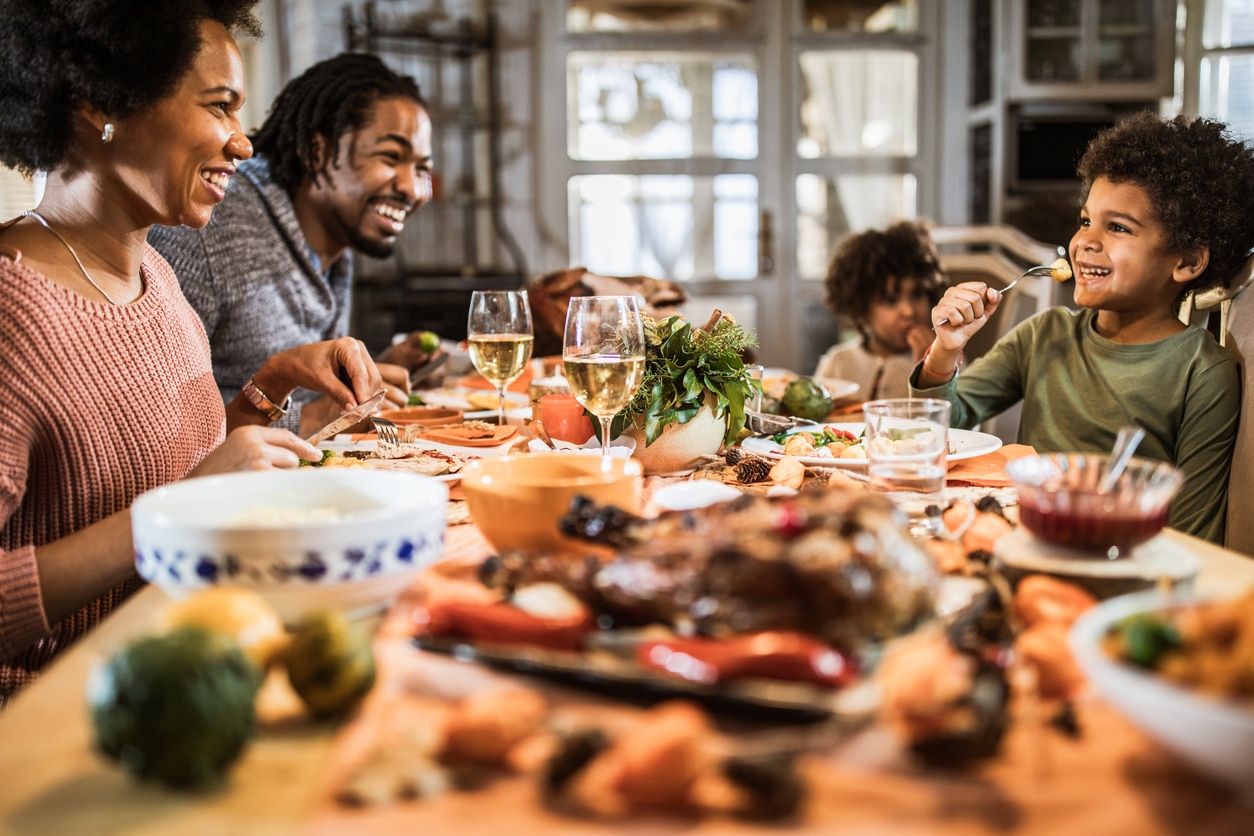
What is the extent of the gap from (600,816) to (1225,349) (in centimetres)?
181

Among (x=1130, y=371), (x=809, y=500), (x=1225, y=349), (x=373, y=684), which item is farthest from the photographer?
(x=1130, y=371)

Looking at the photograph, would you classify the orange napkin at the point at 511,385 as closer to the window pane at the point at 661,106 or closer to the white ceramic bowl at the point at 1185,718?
the white ceramic bowl at the point at 1185,718

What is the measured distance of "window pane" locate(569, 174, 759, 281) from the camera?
6.31 m

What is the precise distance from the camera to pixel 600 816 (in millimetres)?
585

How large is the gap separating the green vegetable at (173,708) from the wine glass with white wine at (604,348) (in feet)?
2.60

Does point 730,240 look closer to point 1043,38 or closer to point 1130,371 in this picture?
point 1043,38

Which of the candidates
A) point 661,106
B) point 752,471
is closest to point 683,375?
point 752,471

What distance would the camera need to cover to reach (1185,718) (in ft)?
1.86

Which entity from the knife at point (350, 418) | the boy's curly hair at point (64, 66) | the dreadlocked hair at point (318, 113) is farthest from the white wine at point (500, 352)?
the dreadlocked hair at point (318, 113)

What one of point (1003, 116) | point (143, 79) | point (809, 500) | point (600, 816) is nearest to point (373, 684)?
point (600, 816)

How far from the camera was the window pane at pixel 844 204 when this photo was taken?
637 centimetres

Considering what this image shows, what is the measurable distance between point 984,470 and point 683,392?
0.43 m

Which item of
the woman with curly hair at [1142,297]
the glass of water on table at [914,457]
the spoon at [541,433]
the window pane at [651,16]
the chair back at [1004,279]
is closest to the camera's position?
the glass of water on table at [914,457]

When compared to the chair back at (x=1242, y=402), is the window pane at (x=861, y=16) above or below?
above
